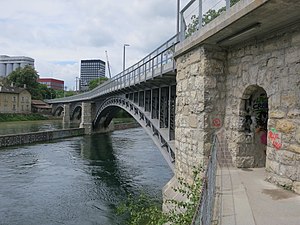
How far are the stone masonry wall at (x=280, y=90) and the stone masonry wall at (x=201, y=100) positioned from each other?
608 millimetres

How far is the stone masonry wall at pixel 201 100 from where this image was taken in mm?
6770

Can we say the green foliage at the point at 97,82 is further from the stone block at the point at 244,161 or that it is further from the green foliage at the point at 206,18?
the stone block at the point at 244,161

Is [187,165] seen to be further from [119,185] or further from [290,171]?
[119,185]

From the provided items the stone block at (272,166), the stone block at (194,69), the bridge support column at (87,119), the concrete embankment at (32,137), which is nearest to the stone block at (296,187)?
the stone block at (272,166)

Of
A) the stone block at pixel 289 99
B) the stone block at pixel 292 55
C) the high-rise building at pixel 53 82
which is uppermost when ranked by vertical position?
the high-rise building at pixel 53 82

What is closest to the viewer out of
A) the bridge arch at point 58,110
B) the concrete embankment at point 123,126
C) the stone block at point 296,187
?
the stone block at point 296,187

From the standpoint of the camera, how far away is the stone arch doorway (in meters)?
6.67

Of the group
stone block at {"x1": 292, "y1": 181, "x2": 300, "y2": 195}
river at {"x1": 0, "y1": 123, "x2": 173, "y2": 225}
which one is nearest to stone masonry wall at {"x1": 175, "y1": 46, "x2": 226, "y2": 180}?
stone block at {"x1": 292, "y1": 181, "x2": 300, "y2": 195}

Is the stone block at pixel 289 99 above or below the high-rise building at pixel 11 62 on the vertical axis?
below

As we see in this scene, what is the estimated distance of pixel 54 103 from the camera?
3135 inches

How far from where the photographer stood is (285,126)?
17.0 feet

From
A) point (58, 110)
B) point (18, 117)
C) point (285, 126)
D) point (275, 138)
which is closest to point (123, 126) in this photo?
point (18, 117)

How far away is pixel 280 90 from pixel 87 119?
4061 centimetres

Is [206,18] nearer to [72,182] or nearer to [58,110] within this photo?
[72,182]
